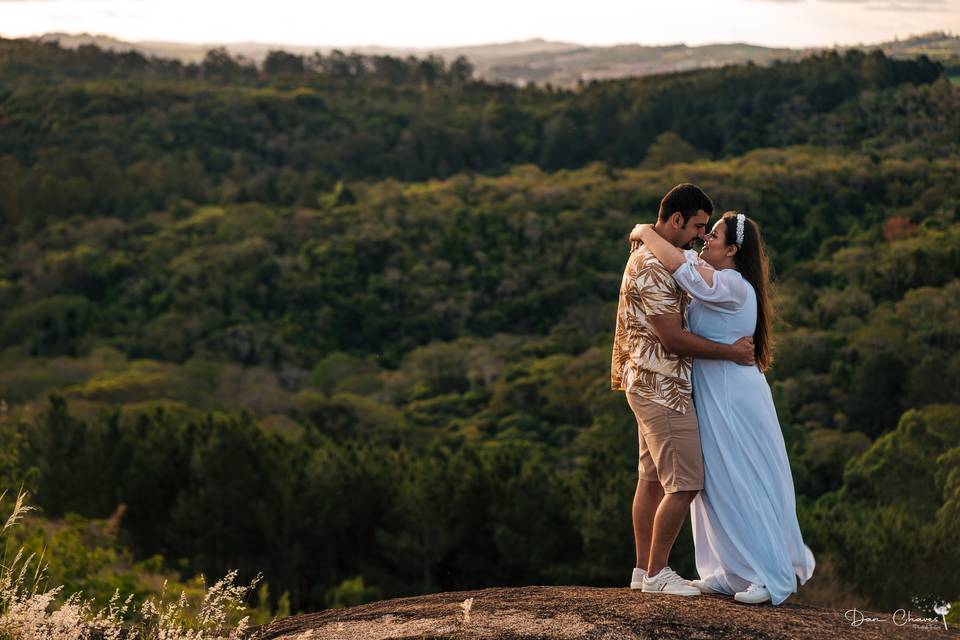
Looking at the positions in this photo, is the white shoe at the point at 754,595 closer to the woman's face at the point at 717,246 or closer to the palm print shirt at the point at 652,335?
the palm print shirt at the point at 652,335

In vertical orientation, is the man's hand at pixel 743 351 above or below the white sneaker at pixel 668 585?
above

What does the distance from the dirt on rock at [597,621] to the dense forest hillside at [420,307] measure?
7.00m

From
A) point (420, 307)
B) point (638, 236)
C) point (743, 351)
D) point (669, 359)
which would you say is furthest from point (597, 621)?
point (420, 307)

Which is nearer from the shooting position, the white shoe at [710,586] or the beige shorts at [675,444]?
the beige shorts at [675,444]

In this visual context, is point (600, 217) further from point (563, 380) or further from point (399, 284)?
point (563, 380)

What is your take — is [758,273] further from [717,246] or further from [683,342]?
[683,342]

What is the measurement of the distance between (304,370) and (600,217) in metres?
19.7

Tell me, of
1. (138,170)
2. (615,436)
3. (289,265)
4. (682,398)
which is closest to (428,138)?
(138,170)

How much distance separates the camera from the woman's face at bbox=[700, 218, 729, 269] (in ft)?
16.3

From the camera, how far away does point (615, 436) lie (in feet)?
89.0

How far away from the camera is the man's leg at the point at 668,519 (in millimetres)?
4828
